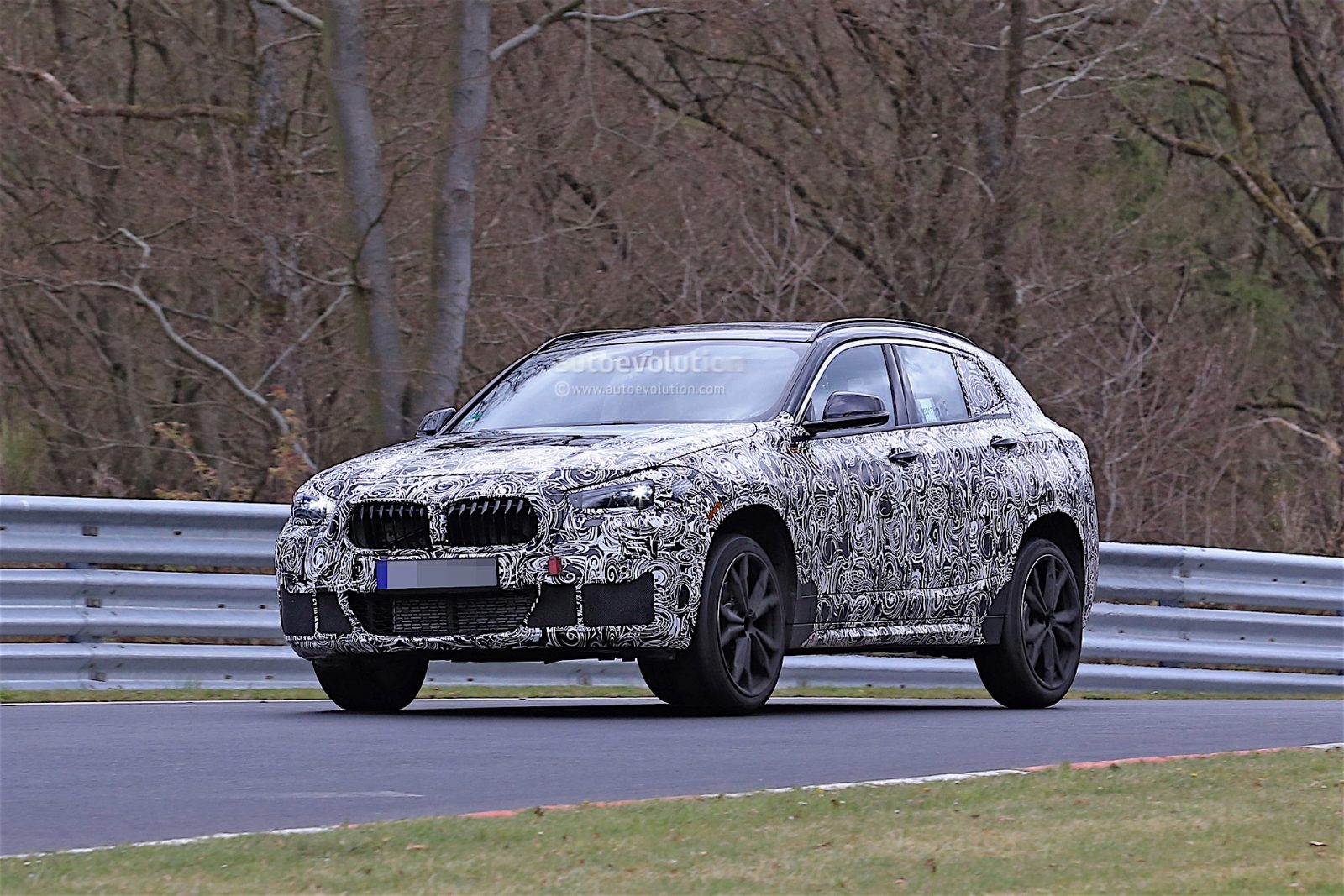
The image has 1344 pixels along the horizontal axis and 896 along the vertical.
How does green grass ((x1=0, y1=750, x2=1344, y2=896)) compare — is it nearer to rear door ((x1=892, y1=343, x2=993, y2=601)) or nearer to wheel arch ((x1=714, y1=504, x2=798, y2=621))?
wheel arch ((x1=714, y1=504, x2=798, y2=621))

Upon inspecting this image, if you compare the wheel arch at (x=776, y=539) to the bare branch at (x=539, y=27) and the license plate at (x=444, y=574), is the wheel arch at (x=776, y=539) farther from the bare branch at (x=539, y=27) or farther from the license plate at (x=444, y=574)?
the bare branch at (x=539, y=27)

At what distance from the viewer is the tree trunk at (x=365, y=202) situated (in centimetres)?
1580

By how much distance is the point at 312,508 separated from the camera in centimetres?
1027

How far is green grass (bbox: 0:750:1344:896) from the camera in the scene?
5461 millimetres

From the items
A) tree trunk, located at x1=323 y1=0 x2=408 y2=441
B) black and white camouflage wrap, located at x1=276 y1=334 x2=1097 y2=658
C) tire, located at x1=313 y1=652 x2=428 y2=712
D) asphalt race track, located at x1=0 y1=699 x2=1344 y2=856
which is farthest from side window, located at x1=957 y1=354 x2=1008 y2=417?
tree trunk, located at x1=323 y1=0 x2=408 y2=441

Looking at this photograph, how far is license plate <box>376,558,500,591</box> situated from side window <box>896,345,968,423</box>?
280 cm

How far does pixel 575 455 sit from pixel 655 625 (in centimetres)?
79

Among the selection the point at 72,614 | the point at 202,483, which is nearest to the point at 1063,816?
the point at 72,614

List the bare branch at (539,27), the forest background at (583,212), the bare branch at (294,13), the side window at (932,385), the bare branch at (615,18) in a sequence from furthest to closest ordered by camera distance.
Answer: the forest background at (583,212) < the bare branch at (294,13) < the bare branch at (615,18) < the bare branch at (539,27) < the side window at (932,385)

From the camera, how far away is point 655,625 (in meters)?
9.77

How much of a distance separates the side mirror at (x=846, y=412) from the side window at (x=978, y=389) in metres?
1.42

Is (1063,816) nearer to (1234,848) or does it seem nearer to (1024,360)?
(1234,848)

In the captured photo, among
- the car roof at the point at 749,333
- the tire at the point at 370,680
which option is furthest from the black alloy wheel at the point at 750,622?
the car roof at the point at 749,333

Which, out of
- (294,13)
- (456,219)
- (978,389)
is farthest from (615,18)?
(978,389)
